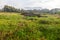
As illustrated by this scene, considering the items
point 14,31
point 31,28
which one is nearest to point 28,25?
point 31,28

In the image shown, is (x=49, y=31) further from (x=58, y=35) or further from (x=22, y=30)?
(x=22, y=30)

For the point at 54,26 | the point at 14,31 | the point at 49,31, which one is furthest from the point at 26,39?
the point at 54,26

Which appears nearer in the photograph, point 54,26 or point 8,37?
point 8,37

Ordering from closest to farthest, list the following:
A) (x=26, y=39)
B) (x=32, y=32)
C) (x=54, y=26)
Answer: (x=26, y=39)
(x=32, y=32)
(x=54, y=26)

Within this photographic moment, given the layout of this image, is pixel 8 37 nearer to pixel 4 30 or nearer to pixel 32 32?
pixel 4 30

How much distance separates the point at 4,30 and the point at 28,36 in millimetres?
2840

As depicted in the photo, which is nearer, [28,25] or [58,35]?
[58,35]

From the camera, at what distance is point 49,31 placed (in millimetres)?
18797

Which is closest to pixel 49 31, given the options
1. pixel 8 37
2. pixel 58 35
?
pixel 58 35

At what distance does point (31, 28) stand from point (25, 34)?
1376 millimetres

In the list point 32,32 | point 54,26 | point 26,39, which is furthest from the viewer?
point 54,26

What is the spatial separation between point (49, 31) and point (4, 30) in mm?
4895

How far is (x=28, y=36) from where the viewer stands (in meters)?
17.5

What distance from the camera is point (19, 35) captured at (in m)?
17.7
